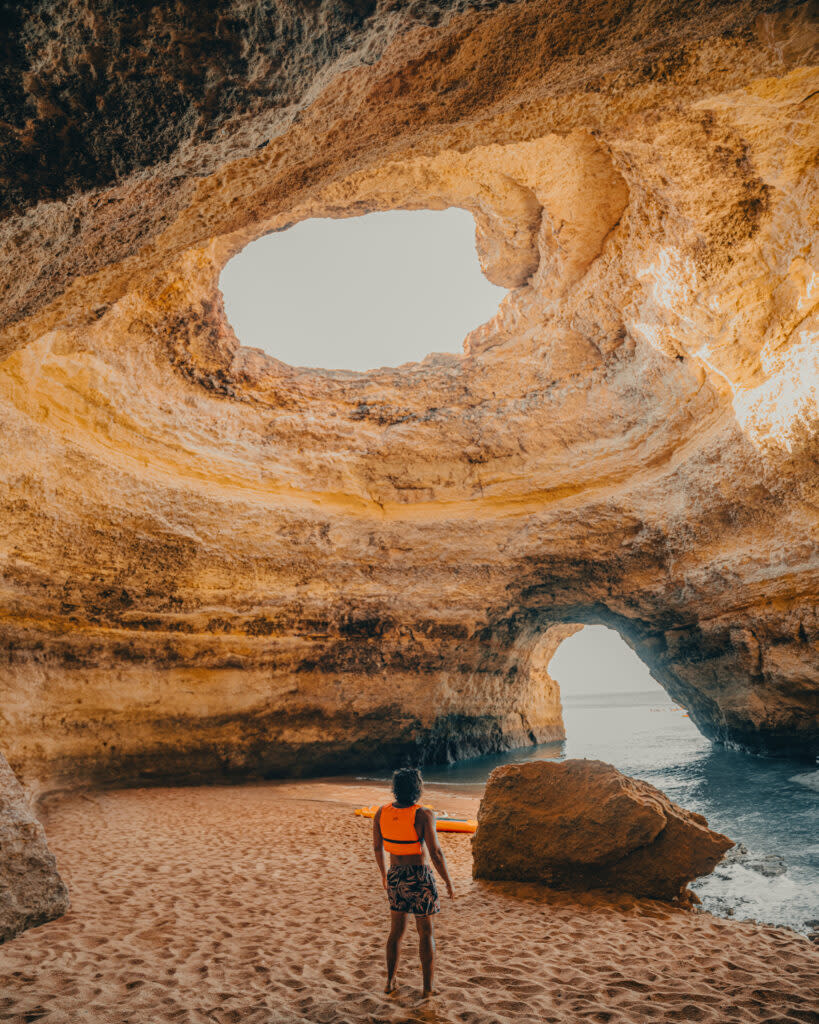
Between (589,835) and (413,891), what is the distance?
312 cm

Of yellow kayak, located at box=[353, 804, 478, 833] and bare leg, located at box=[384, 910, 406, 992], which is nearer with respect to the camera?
bare leg, located at box=[384, 910, 406, 992]

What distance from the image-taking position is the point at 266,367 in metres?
14.7

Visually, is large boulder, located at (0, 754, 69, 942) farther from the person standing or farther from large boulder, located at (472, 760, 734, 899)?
large boulder, located at (472, 760, 734, 899)

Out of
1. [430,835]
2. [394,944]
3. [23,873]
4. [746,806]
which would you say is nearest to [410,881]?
[430,835]

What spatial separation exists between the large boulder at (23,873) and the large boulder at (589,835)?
14.1 feet

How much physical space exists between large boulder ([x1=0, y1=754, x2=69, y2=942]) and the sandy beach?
16cm

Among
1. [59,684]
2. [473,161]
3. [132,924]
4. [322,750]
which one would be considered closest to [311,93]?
[132,924]

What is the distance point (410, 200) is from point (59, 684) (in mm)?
13801

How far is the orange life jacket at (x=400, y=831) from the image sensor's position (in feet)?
12.1

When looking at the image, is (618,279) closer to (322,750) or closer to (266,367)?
(266,367)

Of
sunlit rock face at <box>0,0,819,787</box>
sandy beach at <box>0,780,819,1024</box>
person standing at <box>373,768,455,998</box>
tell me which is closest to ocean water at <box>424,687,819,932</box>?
sandy beach at <box>0,780,819,1024</box>

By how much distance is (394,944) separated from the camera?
372 centimetres

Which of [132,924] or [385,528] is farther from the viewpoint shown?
[385,528]

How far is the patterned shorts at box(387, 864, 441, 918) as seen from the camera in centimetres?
364
